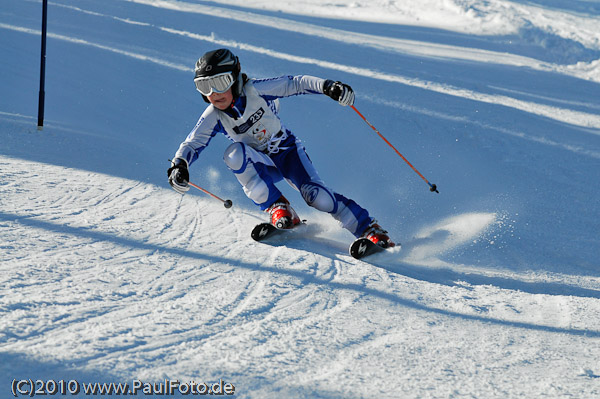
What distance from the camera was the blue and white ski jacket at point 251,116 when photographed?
4520mm

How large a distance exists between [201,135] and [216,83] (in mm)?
524

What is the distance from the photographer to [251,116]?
4.55 m

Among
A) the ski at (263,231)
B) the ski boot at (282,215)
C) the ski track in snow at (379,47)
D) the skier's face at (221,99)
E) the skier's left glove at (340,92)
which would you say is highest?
the ski track in snow at (379,47)

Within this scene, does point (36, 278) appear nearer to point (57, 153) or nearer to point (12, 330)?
point (12, 330)

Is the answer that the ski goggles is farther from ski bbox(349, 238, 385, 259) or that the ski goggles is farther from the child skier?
ski bbox(349, 238, 385, 259)

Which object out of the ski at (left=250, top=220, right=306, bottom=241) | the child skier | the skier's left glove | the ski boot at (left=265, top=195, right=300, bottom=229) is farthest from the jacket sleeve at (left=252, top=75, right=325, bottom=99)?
the ski at (left=250, top=220, right=306, bottom=241)

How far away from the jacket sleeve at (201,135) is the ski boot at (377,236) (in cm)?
138

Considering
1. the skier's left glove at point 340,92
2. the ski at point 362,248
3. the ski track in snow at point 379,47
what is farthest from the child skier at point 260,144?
the ski track in snow at point 379,47

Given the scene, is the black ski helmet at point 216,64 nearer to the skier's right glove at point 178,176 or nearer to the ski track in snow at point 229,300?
the skier's right glove at point 178,176

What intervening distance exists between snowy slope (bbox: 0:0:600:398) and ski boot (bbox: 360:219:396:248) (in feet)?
0.46

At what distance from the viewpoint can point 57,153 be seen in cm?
576

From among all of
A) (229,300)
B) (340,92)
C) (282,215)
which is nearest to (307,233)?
(282,215)

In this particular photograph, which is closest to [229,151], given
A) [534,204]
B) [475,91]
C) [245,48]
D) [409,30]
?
[534,204]

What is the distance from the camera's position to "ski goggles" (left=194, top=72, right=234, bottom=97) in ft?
13.9
